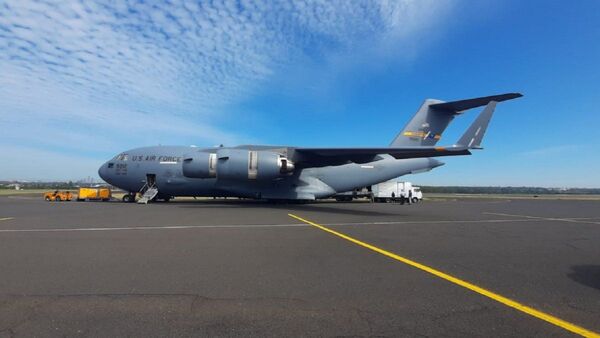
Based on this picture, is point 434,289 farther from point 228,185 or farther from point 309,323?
point 228,185

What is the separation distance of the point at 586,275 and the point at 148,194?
21125 mm

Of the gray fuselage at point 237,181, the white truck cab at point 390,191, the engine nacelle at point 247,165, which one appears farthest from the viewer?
the white truck cab at point 390,191

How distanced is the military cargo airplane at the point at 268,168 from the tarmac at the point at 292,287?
10018mm

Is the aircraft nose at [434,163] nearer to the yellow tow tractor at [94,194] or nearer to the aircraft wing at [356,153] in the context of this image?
the aircraft wing at [356,153]

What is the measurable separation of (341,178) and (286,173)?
198 inches

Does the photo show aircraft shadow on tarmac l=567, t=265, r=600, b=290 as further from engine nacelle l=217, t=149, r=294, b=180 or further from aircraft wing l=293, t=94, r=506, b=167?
engine nacelle l=217, t=149, r=294, b=180

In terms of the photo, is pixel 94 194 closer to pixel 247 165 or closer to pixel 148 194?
pixel 148 194

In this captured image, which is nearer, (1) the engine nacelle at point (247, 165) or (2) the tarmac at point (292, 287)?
(2) the tarmac at point (292, 287)

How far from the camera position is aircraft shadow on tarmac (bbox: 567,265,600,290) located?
446 cm

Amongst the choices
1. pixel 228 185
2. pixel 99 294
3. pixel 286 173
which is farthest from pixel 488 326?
pixel 228 185

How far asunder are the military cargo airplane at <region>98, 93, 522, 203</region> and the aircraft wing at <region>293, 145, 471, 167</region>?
0.06 meters

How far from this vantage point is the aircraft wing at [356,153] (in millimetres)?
14820

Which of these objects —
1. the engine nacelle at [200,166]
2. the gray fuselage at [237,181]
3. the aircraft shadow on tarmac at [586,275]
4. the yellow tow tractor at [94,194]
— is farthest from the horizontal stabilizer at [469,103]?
the yellow tow tractor at [94,194]

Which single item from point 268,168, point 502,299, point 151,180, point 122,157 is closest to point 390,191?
point 268,168
